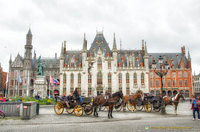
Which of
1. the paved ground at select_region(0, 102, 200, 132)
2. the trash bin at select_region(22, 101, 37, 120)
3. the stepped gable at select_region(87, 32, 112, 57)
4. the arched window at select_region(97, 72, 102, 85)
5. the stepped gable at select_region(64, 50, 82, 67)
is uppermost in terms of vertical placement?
the stepped gable at select_region(87, 32, 112, 57)

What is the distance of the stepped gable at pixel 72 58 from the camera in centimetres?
5356

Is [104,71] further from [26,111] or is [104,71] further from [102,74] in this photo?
[26,111]

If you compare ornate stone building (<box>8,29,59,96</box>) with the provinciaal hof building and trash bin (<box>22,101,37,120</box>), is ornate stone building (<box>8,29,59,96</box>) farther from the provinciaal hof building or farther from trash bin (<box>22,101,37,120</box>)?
trash bin (<box>22,101,37,120</box>)

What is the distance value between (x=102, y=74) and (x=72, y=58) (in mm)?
10327

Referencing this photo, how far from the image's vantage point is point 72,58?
54.1 m

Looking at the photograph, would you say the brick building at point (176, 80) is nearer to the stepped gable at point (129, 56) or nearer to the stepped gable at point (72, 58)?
the stepped gable at point (129, 56)

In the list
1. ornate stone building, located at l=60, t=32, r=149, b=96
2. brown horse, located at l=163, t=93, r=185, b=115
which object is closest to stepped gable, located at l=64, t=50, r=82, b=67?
ornate stone building, located at l=60, t=32, r=149, b=96

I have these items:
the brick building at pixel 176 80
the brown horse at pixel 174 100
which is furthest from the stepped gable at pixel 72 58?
the brown horse at pixel 174 100

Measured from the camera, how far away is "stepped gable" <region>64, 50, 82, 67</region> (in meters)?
53.6

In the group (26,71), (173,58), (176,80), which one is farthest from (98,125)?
(26,71)

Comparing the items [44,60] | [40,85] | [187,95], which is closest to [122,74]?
[187,95]

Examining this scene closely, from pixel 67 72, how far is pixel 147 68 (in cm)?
2352

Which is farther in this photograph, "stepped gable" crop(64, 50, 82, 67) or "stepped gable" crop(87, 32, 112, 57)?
"stepped gable" crop(87, 32, 112, 57)

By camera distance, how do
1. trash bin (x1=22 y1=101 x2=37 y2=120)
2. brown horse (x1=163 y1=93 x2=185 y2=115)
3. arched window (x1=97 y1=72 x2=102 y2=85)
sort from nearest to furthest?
trash bin (x1=22 y1=101 x2=37 y2=120) < brown horse (x1=163 y1=93 x2=185 y2=115) < arched window (x1=97 y1=72 x2=102 y2=85)
